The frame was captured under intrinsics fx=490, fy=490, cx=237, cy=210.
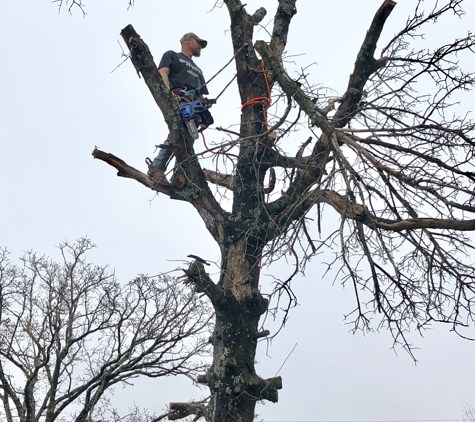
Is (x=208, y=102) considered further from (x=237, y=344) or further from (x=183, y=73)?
(x=237, y=344)

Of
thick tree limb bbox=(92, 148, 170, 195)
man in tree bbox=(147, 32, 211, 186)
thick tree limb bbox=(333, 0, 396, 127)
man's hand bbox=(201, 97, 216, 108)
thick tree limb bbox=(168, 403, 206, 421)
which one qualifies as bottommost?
thick tree limb bbox=(168, 403, 206, 421)

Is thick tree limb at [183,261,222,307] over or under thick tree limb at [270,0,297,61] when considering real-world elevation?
under

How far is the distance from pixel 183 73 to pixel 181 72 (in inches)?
0.9

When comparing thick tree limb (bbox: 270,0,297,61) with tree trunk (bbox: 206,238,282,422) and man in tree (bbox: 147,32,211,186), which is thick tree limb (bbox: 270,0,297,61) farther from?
tree trunk (bbox: 206,238,282,422)

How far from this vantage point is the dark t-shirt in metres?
5.26

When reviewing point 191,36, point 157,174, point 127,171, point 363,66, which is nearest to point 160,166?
point 157,174

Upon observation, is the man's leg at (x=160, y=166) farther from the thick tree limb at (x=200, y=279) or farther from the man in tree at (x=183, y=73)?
the thick tree limb at (x=200, y=279)

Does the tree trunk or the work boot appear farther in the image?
the work boot

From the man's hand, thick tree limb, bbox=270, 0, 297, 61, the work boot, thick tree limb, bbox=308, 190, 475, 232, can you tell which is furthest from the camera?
thick tree limb, bbox=270, 0, 297, 61

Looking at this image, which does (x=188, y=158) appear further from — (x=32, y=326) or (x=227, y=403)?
(x=32, y=326)

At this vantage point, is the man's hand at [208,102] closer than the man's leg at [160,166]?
No

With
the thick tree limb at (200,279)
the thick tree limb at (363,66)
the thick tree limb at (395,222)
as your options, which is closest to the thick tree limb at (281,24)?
the thick tree limb at (363,66)

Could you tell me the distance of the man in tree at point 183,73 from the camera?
4859mm

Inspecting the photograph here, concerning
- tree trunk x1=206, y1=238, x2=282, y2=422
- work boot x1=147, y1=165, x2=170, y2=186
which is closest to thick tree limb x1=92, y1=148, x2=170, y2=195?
work boot x1=147, y1=165, x2=170, y2=186
